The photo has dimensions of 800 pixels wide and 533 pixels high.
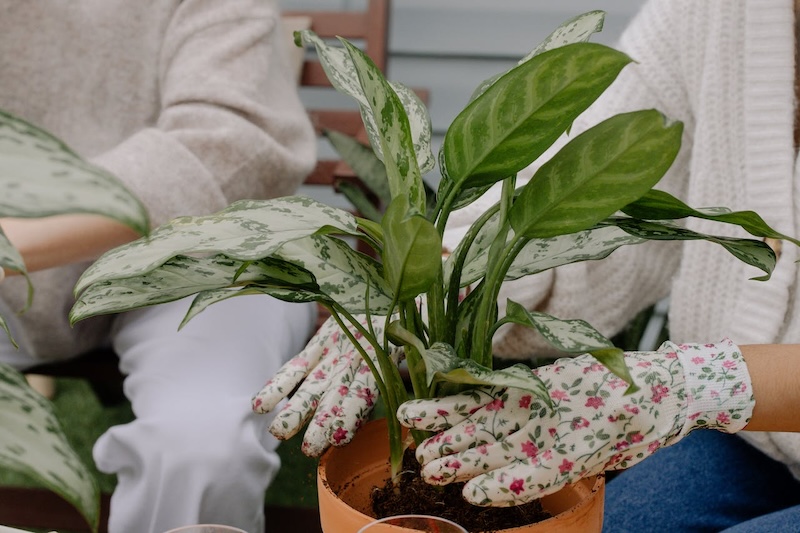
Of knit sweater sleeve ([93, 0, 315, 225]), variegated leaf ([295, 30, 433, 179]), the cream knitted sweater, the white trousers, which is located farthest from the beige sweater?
variegated leaf ([295, 30, 433, 179])

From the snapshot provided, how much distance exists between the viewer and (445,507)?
538mm

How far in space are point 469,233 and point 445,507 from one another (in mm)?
177

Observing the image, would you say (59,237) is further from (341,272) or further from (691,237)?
(691,237)

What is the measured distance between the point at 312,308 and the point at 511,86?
0.84m

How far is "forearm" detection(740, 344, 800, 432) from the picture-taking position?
631 mm

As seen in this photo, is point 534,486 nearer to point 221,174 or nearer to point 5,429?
point 5,429

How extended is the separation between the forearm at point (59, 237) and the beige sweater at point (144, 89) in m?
0.10

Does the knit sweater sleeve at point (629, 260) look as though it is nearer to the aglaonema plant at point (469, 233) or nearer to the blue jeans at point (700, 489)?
the blue jeans at point (700, 489)

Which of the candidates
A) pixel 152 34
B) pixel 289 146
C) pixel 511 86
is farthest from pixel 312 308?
pixel 511 86

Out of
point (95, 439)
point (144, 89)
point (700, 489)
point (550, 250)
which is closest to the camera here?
point (550, 250)

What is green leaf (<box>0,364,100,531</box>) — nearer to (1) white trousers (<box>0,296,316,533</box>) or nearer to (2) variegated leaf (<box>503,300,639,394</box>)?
(2) variegated leaf (<box>503,300,639,394</box>)

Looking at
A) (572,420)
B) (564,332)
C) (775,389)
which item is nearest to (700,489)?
(775,389)

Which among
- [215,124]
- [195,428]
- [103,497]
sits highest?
[215,124]

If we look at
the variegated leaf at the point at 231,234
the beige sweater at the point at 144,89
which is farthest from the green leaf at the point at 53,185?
the beige sweater at the point at 144,89
